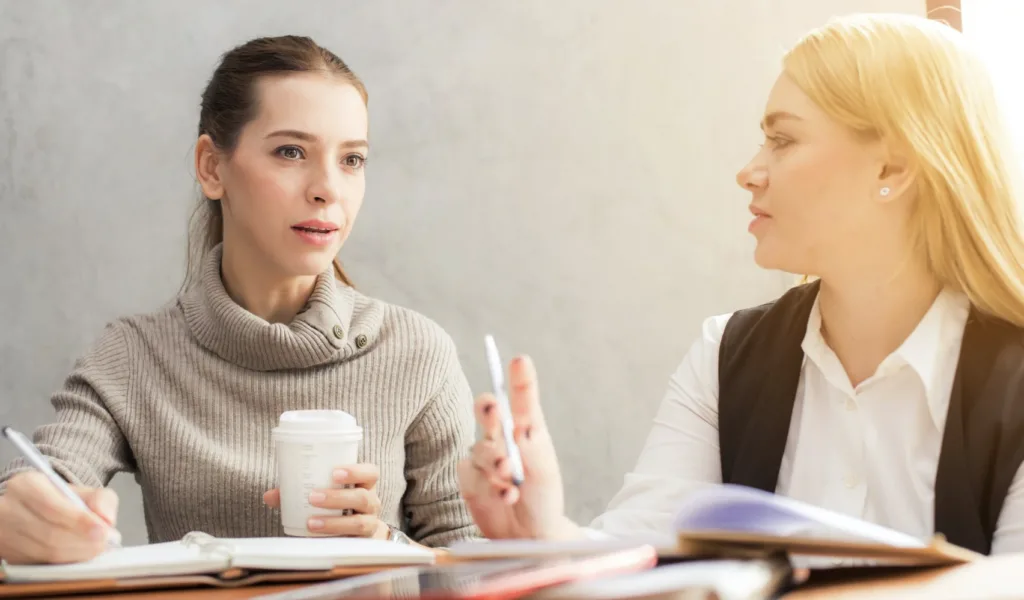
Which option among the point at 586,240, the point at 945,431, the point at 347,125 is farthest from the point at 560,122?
the point at 945,431

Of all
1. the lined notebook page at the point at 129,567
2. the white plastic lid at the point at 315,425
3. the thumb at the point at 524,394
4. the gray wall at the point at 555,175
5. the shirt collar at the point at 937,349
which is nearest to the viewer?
the lined notebook page at the point at 129,567

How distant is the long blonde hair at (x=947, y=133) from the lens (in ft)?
4.28

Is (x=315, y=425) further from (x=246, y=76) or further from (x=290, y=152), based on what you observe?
(x=246, y=76)

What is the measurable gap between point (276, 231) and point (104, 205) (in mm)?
657

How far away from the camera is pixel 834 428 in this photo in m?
1.37

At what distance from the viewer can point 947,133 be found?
1.32 meters

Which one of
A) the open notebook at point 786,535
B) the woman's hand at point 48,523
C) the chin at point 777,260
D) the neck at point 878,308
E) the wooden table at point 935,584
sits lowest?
the wooden table at point 935,584

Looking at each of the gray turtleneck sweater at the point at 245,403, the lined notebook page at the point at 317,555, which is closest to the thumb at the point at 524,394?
the lined notebook page at the point at 317,555

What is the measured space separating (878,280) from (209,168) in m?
1.09

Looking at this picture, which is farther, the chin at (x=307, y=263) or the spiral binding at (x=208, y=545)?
the chin at (x=307, y=263)

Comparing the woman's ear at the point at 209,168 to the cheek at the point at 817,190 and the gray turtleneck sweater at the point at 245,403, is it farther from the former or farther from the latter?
the cheek at the point at 817,190

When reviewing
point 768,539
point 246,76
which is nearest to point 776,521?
point 768,539

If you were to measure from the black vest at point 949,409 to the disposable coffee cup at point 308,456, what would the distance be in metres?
0.56

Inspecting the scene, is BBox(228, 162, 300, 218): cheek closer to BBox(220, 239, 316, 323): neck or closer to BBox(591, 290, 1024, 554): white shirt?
BBox(220, 239, 316, 323): neck
